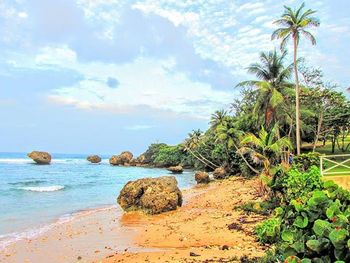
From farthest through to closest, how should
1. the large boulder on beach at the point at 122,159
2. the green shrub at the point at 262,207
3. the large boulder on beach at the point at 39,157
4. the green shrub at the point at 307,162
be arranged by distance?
1. the large boulder on beach at the point at 122,159
2. the large boulder on beach at the point at 39,157
3. the green shrub at the point at 307,162
4. the green shrub at the point at 262,207

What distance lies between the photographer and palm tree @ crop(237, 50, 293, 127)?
36219 millimetres

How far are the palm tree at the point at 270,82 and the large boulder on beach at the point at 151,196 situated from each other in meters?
16.3

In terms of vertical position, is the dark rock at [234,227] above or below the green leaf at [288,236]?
below

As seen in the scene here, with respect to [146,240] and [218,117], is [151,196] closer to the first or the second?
[146,240]

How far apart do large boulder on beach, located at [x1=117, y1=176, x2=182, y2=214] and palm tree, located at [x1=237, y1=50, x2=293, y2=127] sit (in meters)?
16.3

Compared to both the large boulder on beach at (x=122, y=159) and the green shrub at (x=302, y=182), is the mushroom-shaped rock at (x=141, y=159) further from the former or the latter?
the green shrub at (x=302, y=182)

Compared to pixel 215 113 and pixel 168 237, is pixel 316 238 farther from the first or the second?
pixel 215 113

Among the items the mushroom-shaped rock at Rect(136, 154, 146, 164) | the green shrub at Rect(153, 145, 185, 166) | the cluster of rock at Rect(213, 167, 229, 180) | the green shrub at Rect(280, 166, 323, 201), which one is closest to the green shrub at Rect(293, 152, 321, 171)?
the green shrub at Rect(280, 166, 323, 201)

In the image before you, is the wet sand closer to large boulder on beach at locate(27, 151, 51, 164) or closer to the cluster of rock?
the cluster of rock

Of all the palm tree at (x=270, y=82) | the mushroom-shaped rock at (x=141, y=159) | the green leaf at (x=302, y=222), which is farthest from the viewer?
the mushroom-shaped rock at (x=141, y=159)

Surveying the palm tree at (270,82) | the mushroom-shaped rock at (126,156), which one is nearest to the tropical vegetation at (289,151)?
the palm tree at (270,82)

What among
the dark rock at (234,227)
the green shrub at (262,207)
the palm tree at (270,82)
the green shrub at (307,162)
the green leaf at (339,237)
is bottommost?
the dark rock at (234,227)

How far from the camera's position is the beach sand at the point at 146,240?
11.9m

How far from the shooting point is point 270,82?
3772 centimetres
